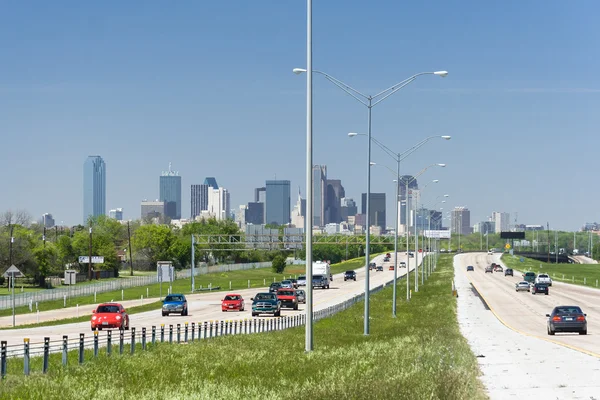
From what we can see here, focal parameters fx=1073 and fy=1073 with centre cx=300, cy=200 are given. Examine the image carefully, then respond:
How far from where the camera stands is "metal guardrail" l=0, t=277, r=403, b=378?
88.6 feet

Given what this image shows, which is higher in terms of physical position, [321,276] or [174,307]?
[321,276]

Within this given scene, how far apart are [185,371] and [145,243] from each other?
167211 millimetres

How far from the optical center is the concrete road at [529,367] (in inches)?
920

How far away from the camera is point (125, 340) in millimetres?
42625

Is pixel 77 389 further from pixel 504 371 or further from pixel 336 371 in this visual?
pixel 504 371

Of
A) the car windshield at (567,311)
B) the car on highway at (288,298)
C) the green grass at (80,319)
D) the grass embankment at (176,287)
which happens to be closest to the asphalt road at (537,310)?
the car windshield at (567,311)

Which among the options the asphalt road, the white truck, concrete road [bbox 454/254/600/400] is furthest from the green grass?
the white truck

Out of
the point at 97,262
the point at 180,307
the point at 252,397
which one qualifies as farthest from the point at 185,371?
Result: the point at 97,262

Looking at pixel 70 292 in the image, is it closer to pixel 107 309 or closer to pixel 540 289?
pixel 540 289

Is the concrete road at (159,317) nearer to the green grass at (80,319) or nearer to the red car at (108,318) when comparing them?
the red car at (108,318)

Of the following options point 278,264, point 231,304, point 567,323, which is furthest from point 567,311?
point 278,264

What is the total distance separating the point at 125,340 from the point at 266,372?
62.2ft

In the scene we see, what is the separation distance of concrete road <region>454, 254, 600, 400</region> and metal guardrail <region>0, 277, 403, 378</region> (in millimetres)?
9831

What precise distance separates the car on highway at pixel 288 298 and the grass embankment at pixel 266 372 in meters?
39.5
